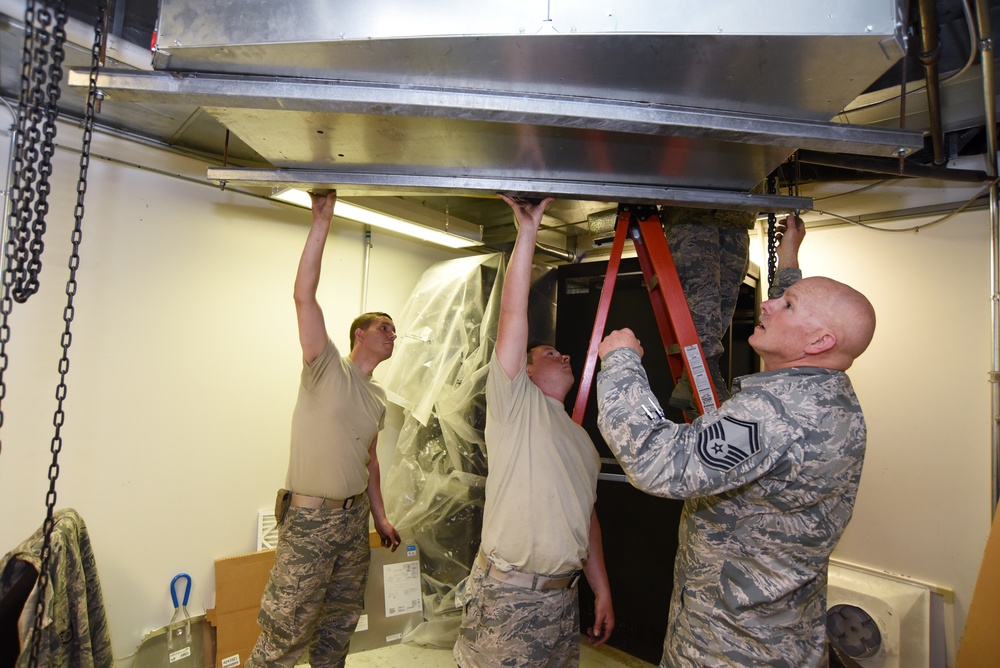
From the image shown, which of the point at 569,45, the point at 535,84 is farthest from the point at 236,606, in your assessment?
the point at 569,45

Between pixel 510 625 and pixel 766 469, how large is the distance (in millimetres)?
959

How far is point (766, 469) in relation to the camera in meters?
1.31

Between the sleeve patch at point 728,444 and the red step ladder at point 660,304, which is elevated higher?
the red step ladder at point 660,304

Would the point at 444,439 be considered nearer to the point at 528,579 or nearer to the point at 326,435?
the point at 326,435

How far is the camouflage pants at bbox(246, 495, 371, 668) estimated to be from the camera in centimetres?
230

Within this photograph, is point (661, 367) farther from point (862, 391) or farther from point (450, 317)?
point (450, 317)

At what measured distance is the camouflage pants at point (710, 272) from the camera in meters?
1.98

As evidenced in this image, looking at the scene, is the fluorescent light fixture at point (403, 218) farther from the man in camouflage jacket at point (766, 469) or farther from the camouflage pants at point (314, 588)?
the man in camouflage jacket at point (766, 469)

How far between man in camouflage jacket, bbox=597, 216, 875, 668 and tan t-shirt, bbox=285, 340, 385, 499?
4.69 feet

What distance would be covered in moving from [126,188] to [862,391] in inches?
150

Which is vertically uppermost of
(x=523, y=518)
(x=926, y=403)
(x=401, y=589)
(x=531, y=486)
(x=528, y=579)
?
(x=926, y=403)

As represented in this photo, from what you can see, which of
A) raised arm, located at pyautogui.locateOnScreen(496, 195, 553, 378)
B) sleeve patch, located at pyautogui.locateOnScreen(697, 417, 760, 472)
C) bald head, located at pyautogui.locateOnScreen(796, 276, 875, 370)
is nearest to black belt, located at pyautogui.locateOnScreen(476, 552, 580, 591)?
raised arm, located at pyautogui.locateOnScreen(496, 195, 553, 378)

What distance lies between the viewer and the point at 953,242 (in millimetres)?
2664

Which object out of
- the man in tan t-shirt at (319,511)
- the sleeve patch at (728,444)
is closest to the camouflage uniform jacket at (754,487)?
the sleeve patch at (728,444)
